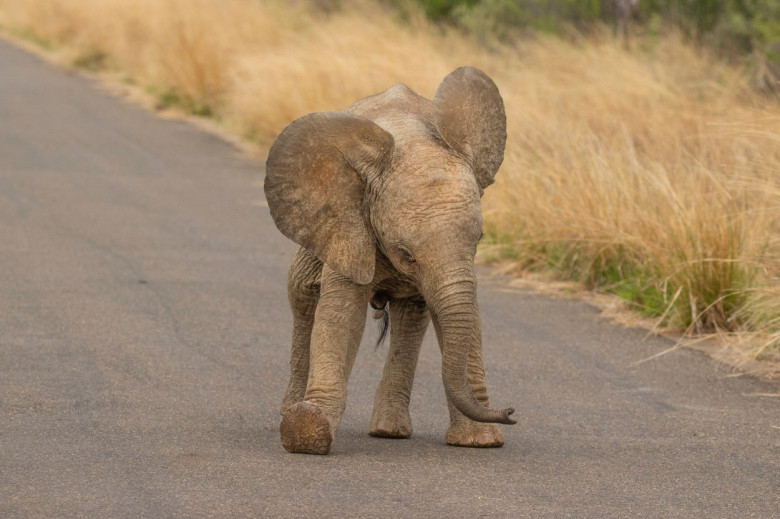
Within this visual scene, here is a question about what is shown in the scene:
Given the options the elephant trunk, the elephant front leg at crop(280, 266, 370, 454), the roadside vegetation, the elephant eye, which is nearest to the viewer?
the elephant trunk

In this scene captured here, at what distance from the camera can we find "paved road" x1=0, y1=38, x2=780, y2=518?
5445mm

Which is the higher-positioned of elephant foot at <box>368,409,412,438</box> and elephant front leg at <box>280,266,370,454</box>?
elephant front leg at <box>280,266,370,454</box>

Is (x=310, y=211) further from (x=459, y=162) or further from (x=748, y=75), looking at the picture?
(x=748, y=75)

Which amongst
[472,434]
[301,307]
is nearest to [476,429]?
[472,434]

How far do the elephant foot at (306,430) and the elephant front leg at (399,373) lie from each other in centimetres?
61

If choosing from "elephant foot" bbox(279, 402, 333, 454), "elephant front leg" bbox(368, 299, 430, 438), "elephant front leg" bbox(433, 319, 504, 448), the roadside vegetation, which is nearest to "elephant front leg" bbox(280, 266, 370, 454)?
"elephant foot" bbox(279, 402, 333, 454)

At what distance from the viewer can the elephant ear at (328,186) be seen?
18.8 feet

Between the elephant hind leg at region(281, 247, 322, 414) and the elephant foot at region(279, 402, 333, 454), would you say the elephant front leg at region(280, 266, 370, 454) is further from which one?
the elephant hind leg at region(281, 247, 322, 414)

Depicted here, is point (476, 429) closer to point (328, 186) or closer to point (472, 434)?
point (472, 434)

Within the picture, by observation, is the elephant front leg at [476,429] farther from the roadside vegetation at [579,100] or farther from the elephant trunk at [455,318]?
the roadside vegetation at [579,100]

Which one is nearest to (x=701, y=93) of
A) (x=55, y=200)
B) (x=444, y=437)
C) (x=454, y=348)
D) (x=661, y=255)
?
(x=661, y=255)

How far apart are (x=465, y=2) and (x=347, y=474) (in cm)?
1728

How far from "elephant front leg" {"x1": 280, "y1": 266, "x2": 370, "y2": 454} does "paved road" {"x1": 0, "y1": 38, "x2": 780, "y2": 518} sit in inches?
4.1

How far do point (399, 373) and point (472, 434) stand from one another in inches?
18.0
